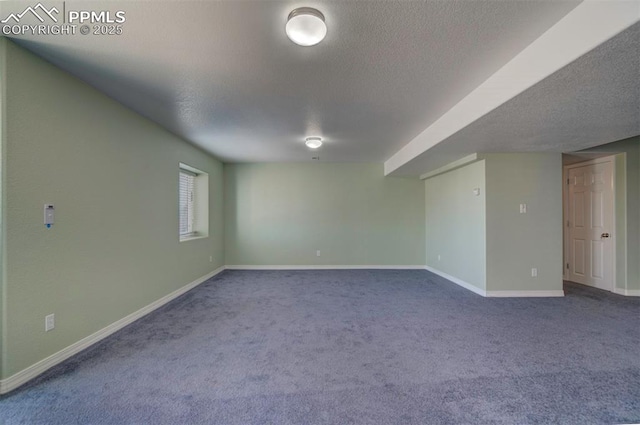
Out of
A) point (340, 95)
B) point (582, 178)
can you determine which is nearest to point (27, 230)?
point (340, 95)

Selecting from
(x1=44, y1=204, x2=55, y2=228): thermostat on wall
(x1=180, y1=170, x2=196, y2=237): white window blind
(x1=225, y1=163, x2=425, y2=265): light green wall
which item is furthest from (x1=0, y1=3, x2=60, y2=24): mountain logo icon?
(x1=225, y1=163, x2=425, y2=265): light green wall

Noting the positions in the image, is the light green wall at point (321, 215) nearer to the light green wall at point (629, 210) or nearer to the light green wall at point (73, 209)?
the light green wall at point (73, 209)

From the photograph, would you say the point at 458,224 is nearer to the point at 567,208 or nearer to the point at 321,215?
the point at 567,208

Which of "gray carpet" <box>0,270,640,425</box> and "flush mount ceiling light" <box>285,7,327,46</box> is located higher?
"flush mount ceiling light" <box>285,7,327,46</box>

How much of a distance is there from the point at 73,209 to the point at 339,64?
2.58 m

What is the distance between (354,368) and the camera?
2.14 meters

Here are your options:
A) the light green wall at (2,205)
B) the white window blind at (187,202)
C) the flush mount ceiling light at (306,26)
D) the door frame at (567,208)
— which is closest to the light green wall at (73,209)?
the light green wall at (2,205)

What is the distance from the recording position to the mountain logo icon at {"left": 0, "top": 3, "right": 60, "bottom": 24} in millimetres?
1638

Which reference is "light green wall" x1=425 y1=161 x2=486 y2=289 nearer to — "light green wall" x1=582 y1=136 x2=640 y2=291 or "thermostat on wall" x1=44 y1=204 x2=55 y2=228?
"light green wall" x1=582 y1=136 x2=640 y2=291

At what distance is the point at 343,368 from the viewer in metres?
2.14

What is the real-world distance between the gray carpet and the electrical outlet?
327 millimetres

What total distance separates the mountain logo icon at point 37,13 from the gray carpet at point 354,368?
8.03ft

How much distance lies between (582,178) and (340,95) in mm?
4919

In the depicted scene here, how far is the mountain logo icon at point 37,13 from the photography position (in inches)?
64.5
